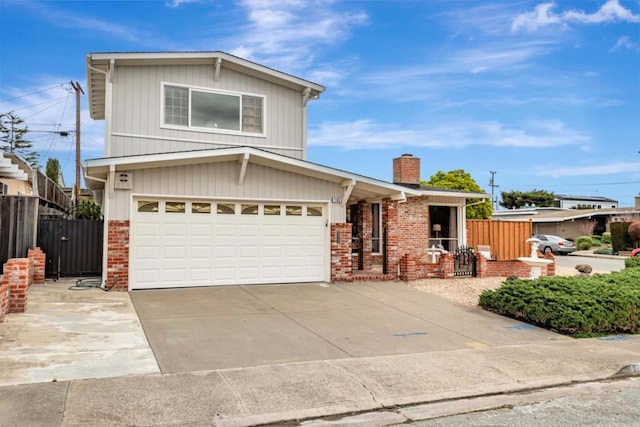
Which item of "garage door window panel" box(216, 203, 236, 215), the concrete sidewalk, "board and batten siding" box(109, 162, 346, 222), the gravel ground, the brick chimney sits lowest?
the concrete sidewalk

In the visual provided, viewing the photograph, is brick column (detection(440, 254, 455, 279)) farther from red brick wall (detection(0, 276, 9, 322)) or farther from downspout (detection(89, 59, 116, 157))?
red brick wall (detection(0, 276, 9, 322))

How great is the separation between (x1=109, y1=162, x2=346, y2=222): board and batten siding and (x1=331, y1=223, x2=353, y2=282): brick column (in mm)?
299

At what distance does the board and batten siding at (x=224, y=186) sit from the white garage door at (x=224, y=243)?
268mm

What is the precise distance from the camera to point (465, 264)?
53.5 feet

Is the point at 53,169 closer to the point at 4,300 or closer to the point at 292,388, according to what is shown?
the point at 4,300

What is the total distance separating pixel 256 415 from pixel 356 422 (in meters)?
0.96

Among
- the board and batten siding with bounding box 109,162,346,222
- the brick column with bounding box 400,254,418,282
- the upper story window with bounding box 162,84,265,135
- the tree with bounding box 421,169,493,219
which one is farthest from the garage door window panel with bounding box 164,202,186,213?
the tree with bounding box 421,169,493,219

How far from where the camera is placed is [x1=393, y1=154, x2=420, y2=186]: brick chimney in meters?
19.6

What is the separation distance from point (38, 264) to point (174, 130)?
4.88 metres

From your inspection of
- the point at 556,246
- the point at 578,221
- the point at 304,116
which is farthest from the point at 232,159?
the point at 578,221

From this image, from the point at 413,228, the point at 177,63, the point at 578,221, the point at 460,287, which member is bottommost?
the point at 460,287

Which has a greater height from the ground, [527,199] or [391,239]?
[527,199]

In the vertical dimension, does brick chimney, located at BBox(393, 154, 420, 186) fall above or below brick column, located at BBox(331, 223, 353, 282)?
above

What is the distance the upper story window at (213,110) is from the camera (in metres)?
13.9
